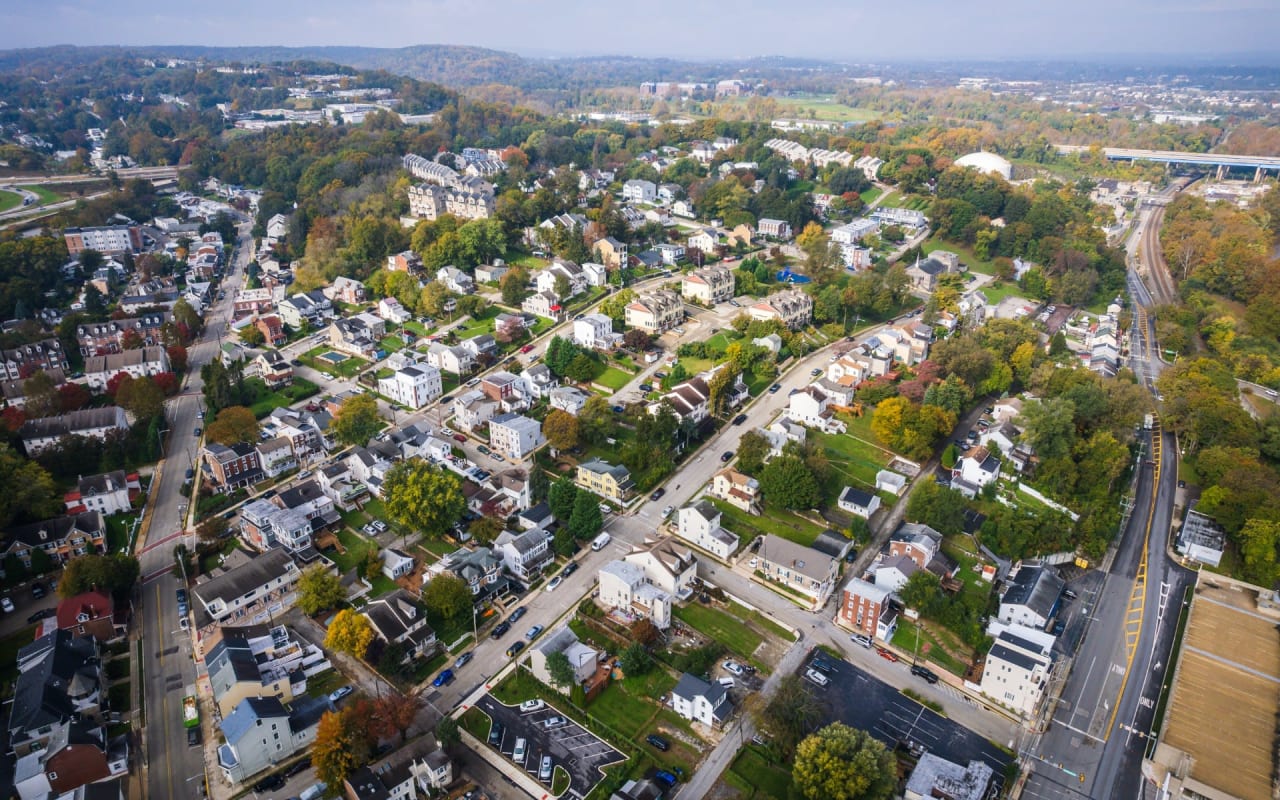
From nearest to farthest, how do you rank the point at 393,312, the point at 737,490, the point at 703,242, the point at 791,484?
the point at 791,484
the point at 737,490
the point at 393,312
the point at 703,242

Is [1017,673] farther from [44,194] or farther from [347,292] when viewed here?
[44,194]

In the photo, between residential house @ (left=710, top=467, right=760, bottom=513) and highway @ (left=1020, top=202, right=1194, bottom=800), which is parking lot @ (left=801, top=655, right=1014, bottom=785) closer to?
highway @ (left=1020, top=202, right=1194, bottom=800)

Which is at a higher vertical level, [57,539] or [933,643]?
[57,539]

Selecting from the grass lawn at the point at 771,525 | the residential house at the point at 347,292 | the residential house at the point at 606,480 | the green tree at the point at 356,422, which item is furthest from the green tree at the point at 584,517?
the residential house at the point at 347,292

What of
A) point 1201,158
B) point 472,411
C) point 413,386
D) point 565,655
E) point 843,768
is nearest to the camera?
point 843,768

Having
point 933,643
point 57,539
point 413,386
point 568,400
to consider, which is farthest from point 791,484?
point 57,539

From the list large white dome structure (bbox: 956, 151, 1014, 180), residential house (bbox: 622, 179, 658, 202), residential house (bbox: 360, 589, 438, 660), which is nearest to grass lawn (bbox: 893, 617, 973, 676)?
residential house (bbox: 360, 589, 438, 660)
